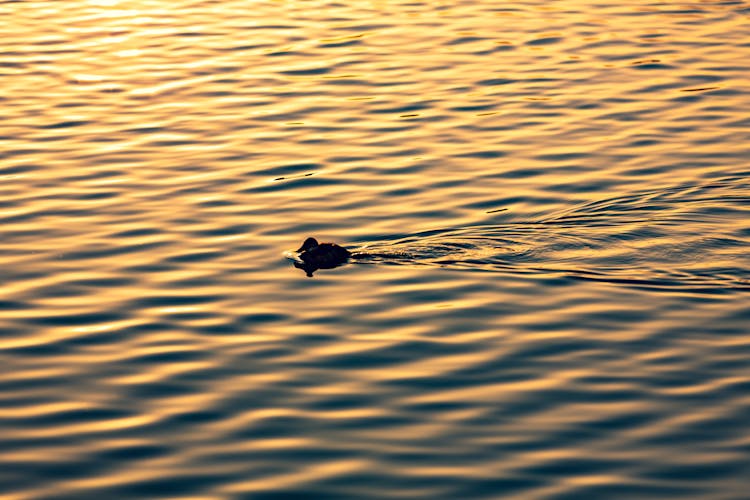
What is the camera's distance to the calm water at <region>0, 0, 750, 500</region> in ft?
32.5

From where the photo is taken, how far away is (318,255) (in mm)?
13414

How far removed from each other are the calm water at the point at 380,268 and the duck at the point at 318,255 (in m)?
0.20

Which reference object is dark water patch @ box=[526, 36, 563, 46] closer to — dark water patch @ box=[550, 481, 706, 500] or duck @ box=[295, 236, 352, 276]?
duck @ box=[295, 236, 352, 276]

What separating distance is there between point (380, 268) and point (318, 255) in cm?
70

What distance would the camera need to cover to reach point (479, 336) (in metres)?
12.0

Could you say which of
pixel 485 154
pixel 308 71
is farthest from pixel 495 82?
pixel 485 154

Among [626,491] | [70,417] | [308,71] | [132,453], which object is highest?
[308,71]

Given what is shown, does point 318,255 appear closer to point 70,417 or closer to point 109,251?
point 109,251

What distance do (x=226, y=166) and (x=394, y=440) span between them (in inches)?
313

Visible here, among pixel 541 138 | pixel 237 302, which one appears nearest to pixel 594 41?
pixel 541 138

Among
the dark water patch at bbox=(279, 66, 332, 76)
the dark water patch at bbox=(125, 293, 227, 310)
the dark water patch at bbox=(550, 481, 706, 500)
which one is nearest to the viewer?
the dark water patch at bbox=(550, 481, 706, 500)

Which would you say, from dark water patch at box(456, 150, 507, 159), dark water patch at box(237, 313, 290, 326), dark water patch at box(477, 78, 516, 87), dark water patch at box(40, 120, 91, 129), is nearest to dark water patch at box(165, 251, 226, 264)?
dark water patch at box(237, 313, 290, 326)

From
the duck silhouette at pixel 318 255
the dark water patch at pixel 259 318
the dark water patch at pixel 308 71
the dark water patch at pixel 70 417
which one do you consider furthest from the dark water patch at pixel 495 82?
the dark water patch at pixel 70 417

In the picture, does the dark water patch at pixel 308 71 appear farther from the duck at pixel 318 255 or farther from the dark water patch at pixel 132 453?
the dark water patch at pixel 132 453
